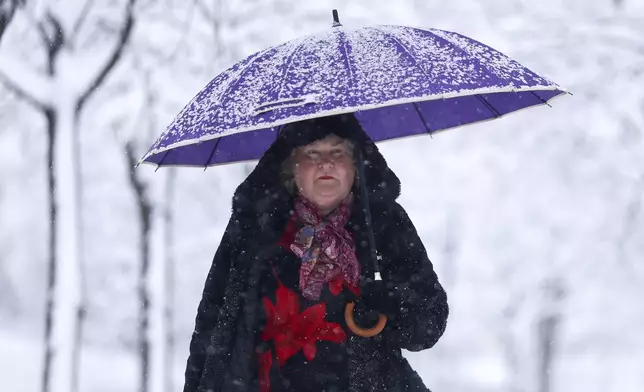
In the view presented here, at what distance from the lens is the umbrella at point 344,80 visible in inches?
103

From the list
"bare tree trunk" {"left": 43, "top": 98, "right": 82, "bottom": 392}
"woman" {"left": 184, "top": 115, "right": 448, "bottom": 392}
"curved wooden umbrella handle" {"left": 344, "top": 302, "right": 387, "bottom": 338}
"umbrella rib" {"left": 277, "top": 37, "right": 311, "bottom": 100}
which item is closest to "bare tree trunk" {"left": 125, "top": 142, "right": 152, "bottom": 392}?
"bare tree trunk" {"left": 43, "top": 98, "right": 82, "bottom": 392}

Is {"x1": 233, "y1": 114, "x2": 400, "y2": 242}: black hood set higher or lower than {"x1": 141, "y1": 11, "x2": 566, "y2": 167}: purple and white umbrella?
lower

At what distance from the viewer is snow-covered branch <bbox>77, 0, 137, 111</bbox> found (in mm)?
8344

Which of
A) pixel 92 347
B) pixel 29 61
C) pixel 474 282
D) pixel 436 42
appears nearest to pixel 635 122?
pixel 474 282

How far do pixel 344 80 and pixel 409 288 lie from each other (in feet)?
2.87

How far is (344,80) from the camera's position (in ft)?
8.80

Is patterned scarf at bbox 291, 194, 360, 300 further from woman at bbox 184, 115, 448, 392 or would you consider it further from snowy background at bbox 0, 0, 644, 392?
snowy background at bbox 0, 0, 644, 392

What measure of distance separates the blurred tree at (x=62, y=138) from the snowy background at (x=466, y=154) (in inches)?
1.1

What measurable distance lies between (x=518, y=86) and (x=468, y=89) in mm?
229

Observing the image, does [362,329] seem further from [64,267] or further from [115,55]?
[64,267]

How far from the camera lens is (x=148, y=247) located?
1263 cm

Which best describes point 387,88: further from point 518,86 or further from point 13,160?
point 13,160

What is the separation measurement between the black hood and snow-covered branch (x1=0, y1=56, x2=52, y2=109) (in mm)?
7294

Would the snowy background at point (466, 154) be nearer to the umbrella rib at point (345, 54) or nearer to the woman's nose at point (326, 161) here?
the woman's nose at point (326, 161)
